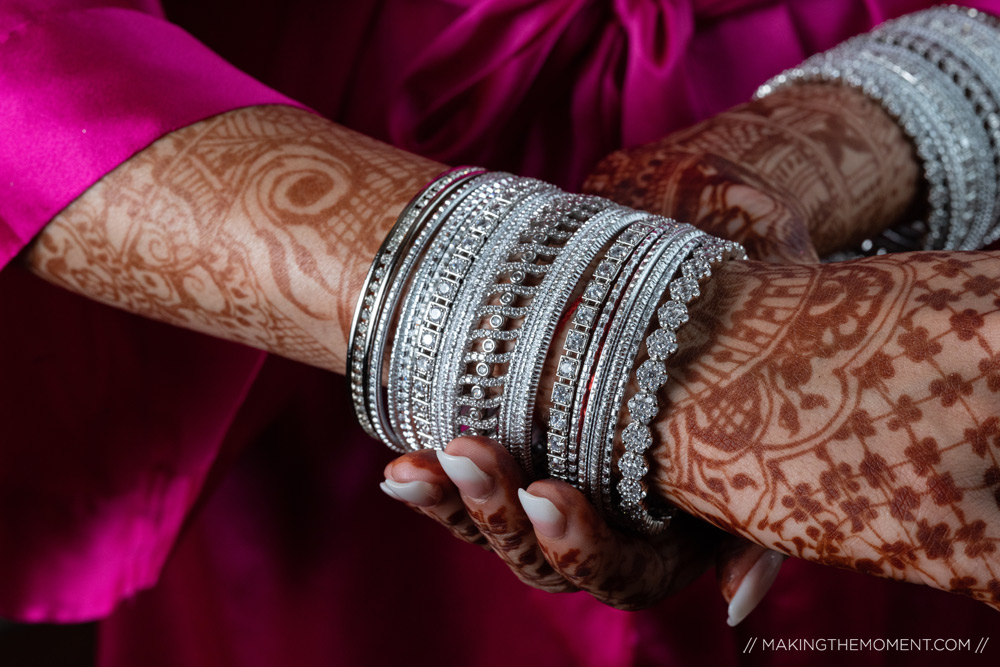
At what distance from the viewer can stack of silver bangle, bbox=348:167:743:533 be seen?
0.52m

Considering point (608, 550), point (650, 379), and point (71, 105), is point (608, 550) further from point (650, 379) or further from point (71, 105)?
point (71, 105)

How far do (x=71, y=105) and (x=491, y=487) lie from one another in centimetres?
41

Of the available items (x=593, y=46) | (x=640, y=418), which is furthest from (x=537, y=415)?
(x=593, y=46)

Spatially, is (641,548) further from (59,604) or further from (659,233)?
(59,604)

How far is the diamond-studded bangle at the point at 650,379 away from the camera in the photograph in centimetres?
51

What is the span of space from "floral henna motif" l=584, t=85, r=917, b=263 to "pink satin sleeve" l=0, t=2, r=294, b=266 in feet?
1.30

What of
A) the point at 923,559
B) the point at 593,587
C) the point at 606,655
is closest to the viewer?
the point at 923,559

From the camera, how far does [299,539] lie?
0.90 metres

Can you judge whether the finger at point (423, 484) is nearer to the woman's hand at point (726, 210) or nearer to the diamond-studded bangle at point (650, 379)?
the woman's hand at point (726, 210)

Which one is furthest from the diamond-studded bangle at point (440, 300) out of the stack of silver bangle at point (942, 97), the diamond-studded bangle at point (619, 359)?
the stack of silver bangle at point (942, 97)

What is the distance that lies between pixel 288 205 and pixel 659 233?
0.87 ft

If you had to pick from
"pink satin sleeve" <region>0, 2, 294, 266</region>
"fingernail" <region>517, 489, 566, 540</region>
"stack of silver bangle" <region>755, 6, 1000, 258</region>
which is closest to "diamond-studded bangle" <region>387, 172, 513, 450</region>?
"fingernail" <region>517, 489, 566, 540</region>

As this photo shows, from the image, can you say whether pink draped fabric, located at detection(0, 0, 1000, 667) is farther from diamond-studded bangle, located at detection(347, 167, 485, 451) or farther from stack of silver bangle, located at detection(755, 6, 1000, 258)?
diamond-studded bangle, located at detection(347, 167, 485, 451)

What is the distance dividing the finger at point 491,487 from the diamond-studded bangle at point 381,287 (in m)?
0.09
